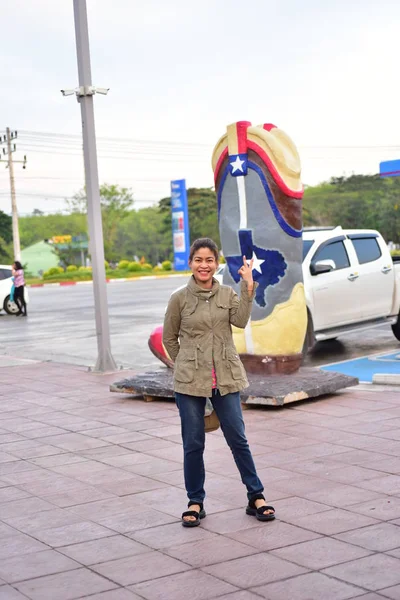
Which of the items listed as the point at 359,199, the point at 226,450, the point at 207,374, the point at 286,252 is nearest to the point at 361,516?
the point at 207,374

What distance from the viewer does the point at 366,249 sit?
13.9 metres

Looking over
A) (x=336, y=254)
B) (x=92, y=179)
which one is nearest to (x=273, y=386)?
(x=336, y=254)

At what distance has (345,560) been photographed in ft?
15.8

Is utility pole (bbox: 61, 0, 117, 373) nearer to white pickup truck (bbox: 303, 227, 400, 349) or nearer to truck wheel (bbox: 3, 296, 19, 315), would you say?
white pickup truck (bbox: 303, 227, 400, 349)

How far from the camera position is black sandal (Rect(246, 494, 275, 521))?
5555mm

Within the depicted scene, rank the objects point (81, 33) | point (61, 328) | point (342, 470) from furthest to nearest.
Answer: point (61, 328)
point (81, 33)
point (342, 470)

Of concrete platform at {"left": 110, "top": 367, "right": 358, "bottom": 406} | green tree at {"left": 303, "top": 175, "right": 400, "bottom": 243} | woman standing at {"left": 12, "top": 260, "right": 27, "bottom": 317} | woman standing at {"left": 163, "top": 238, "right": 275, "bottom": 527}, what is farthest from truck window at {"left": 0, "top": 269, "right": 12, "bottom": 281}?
green tree at {"left": 303, "top": 175, "right": 400, "bottom": 243}

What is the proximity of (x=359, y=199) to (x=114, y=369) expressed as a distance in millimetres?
75349

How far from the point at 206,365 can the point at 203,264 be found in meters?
0.61

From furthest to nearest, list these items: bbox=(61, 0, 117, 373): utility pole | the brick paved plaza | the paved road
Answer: the paved road < bbox=(61, 0, 117, 373): utility pole < the brick paved plaza

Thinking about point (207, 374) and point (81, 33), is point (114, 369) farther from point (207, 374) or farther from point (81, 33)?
point (207, 374)

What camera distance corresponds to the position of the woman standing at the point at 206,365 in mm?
5570

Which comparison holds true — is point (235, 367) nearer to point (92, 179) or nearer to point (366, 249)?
point (92, 179)

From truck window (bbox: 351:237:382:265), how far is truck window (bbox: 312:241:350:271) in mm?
281
